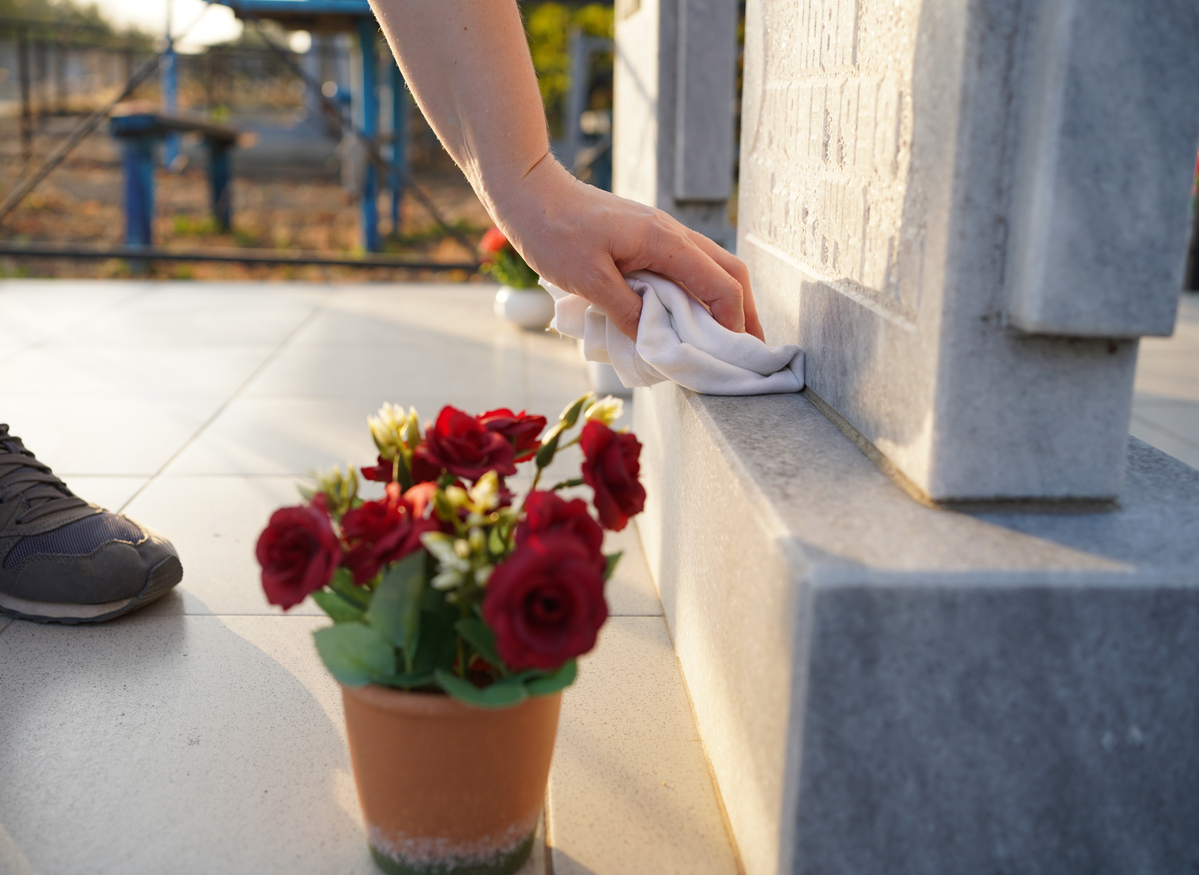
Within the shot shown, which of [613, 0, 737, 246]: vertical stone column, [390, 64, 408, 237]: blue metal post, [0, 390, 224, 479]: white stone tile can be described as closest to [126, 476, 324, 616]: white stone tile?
[0, 390, 224, 479]: white stone tile

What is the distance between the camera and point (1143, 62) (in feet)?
2.88

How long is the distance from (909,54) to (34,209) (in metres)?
9.52

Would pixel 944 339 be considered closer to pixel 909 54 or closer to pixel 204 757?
pixel 909 54

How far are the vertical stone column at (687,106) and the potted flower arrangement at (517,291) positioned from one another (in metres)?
0.87

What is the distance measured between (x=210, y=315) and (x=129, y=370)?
0.93 metres

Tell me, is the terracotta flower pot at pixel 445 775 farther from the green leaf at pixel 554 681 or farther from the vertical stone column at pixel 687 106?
the vertical stone column at pixel 687 106

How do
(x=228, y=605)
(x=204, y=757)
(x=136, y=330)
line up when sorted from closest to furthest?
1. (x=204, y=757)
2. (x=228, y=605)
3. (x=136, y=330)

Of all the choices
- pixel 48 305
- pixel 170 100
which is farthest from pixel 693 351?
pixel 170 100

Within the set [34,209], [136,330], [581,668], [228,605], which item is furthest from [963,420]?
[34,209]

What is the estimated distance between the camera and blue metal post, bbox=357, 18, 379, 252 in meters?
6.71

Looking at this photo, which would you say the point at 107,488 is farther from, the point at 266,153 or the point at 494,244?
the point at 266,153

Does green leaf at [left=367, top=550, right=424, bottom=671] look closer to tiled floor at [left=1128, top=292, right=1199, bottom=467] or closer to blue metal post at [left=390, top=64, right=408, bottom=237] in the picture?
tiled floor at [left=1128, top=292, right=1199, bottom=467]

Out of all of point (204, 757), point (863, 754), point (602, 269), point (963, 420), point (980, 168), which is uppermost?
point (980, 168)

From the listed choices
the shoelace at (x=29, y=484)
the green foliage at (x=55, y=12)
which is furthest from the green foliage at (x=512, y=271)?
the green foliage at (x=55, y=12)
